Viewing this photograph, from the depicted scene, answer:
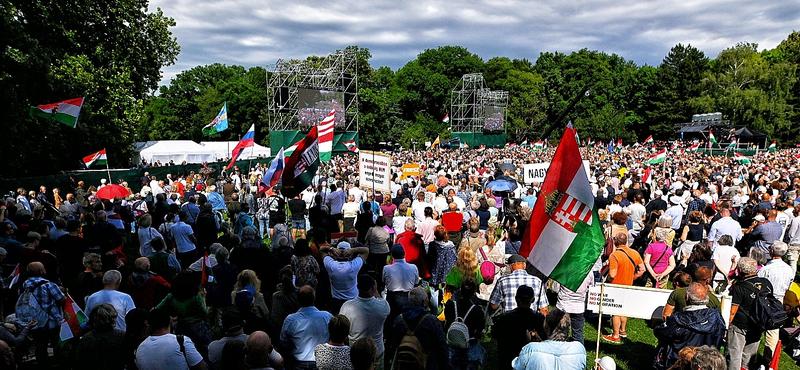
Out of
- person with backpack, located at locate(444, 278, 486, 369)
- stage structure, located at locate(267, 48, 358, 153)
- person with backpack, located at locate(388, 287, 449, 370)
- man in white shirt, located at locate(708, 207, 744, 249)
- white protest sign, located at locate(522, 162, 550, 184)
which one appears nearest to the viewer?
person with backpack, located at locate(388, 287, 449, 370)

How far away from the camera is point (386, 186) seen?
470 inches

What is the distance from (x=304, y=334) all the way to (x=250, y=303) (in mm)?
710

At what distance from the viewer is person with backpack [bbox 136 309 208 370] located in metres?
4.14

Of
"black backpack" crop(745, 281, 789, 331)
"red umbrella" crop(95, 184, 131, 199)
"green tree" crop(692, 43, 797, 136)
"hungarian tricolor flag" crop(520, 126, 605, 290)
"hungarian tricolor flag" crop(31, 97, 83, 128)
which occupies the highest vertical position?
"green tree" crop(692, 43, 797, 136)

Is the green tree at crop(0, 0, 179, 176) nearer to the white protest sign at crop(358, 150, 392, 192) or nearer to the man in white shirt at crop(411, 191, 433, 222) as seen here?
the white protest sign at crop(358, 150, 392, 192)

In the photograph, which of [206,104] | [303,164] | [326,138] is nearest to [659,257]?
[303,164]

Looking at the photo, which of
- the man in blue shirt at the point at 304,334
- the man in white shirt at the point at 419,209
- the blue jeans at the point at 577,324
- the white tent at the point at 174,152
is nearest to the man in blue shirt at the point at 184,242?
the man in white shirt at the point at 419,209

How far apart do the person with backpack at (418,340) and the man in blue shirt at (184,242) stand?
5110mm

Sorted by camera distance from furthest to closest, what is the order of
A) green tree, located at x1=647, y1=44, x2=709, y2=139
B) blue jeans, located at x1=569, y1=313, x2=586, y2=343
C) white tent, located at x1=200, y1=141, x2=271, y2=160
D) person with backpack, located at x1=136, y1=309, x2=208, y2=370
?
1. green tree, located at x1=647, y1=44, x2=709, y2=139
2. white tent, located at x1=200, y1=141, x2=271, y2=160
3. blue jeans, located at x1=569, y1=313, x2=586, y2=343
4. person with backpack, located at x1=136, y1=309, x2=208, y2=370

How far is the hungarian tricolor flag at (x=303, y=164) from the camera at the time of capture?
1022cm

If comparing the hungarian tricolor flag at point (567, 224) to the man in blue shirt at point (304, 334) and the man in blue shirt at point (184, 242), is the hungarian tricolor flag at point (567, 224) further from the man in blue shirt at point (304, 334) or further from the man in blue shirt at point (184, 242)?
the man in blue shirt at point (184, 242)

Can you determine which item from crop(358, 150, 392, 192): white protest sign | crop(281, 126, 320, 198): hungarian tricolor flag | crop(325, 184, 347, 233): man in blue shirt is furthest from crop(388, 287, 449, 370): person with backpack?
crop(325, 184, 347, 233): man in blue shirt

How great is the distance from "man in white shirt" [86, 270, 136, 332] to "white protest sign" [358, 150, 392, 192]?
6.89 m

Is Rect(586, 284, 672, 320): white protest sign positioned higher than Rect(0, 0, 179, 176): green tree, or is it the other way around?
Rect(0, 0, 179, 176): green tree
